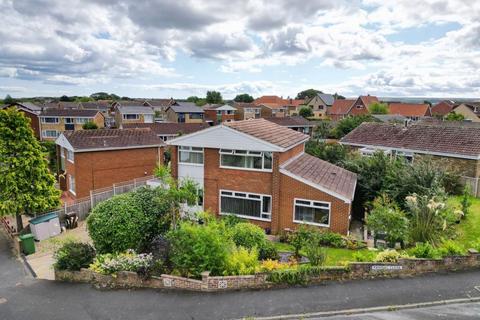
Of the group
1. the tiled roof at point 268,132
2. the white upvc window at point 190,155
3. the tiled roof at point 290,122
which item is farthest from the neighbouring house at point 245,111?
the white upvc window at point 190,155

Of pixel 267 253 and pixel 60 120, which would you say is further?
pixel 60 120

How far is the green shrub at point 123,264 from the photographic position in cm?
1124

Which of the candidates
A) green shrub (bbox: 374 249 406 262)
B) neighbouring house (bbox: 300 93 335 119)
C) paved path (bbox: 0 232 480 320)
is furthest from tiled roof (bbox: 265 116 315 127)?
paved path (bbox: 0 232 480 320)

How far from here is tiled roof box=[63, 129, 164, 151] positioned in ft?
82.4

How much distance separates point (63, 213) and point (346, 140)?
23.6m

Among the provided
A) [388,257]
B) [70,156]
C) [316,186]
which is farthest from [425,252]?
[70,156]

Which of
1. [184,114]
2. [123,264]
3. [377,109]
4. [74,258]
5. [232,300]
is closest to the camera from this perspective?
[232,300]

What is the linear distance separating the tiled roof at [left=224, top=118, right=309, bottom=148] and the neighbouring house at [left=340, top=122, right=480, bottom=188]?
906 centimetres

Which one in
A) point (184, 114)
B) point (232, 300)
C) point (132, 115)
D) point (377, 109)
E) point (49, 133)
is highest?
point (377, 109)

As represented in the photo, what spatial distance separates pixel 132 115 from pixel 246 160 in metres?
54.2

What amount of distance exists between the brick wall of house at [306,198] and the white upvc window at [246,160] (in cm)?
114

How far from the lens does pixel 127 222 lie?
1290cm

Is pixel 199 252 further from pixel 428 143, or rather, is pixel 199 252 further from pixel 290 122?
pixel 290 122

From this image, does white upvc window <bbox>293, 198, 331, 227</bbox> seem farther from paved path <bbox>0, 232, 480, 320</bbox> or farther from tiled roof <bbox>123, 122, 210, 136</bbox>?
tiled roof <bbox>123, 122, 210, 136</bbox>
